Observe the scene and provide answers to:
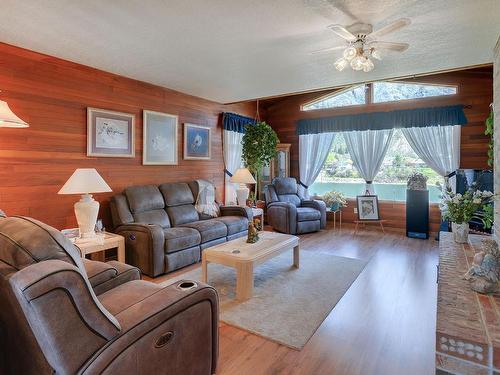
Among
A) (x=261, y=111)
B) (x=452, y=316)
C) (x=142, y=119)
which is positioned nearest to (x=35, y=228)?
(x=452, y=316)

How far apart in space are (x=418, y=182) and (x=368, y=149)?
3.83ft

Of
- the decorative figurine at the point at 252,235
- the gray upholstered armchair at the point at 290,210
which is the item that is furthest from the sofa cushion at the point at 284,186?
the decorative figurine at the point at 252,235

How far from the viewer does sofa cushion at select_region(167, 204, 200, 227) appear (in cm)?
432

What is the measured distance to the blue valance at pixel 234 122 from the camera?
5859mm

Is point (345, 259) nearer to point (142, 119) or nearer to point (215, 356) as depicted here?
point (215, 356)

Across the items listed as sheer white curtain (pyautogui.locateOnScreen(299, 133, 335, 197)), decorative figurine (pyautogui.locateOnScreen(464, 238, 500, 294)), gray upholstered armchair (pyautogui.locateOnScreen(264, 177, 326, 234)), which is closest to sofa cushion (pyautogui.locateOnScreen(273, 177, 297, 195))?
gray upholstered armchair (pyautogui.locateOnScreen(264, 177, 326, 234))

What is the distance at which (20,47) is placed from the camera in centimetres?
308

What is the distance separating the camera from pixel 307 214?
562 centimetres

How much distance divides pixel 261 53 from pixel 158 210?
8.14ft

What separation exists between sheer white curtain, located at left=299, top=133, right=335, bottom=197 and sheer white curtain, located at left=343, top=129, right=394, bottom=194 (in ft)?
1.54

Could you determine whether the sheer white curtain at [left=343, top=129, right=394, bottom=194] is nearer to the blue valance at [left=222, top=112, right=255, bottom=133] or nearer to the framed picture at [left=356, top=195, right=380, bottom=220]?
the framed picture at [left=356, top=195, right=380, bottom=220]

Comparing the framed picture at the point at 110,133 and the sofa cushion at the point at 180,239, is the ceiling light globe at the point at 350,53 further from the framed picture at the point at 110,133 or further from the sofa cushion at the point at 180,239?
the framed picture at the point at 110,133

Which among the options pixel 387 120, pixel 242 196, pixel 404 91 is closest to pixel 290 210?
pixel 242 196

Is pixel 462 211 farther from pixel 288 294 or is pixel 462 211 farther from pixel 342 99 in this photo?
pixel 342 99
